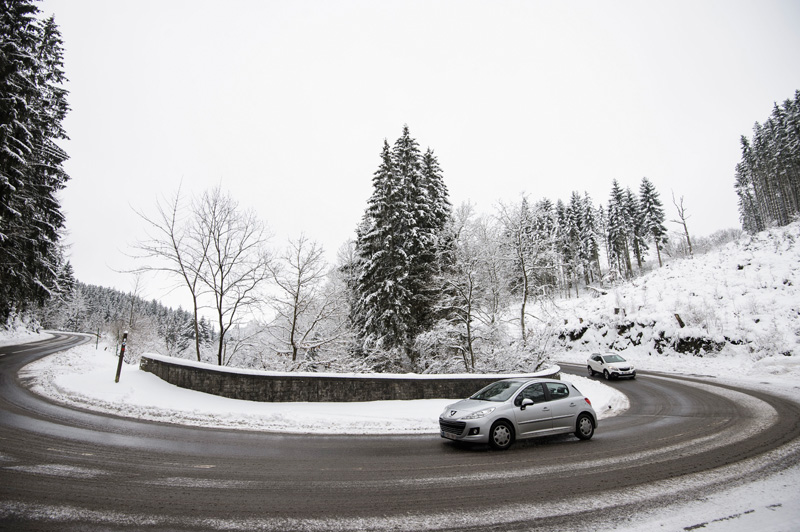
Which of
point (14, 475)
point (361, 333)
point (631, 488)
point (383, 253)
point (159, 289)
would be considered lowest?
point (631, 488)

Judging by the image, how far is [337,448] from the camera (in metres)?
7.67

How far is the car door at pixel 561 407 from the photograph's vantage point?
868 cm

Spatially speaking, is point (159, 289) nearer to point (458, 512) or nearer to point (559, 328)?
point (458, 512)

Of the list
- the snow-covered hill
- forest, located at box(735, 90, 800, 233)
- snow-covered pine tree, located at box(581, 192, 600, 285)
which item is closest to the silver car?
the snow-covered hill

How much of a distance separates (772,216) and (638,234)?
2211 centimetres

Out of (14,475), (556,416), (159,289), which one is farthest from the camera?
(159,289)

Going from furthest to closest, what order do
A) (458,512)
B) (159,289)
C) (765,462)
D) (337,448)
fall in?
1. (159,289)
2. (337,448)
3. (765,462)
4. (458,512)

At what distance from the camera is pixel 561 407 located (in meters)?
8.80

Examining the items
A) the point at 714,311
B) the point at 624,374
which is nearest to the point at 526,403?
the point at 624,374

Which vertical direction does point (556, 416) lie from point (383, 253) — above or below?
below

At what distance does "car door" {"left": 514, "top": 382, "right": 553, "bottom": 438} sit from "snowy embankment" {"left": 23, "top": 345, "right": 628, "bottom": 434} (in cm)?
253

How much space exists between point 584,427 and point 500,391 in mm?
2250

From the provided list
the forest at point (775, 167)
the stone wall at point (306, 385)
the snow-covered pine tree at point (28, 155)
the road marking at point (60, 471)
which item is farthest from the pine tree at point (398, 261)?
the forest at point (775, 167)

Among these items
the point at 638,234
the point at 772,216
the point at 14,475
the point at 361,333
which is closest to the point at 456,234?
the point at 361,333
